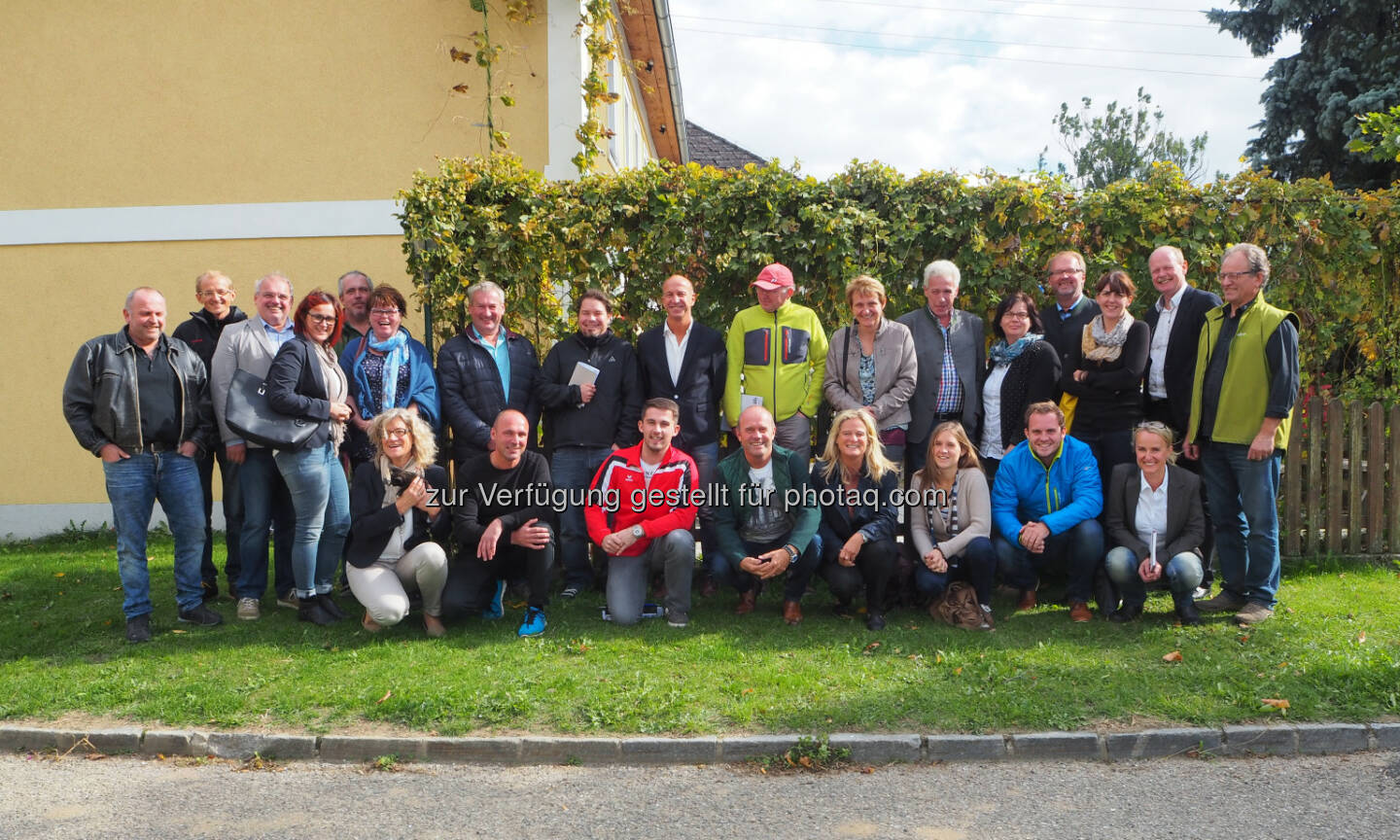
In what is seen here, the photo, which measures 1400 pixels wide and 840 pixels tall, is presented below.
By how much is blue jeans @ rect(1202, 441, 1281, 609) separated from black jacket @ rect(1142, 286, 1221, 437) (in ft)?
1.09

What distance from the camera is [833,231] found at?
730 cm

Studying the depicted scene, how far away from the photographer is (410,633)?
6.14 metres

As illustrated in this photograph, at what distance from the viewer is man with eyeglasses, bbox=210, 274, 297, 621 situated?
20.6 feet

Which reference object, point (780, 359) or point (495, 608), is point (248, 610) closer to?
point (495, 608)

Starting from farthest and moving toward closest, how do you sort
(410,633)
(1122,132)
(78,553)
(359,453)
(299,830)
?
(1122,132), (78,553), (359,453), (410,633), (299,830)

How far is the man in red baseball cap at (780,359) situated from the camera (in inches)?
263

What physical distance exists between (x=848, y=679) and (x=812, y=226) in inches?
142

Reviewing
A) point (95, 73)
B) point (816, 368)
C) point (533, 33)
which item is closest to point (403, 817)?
point (816, 368)

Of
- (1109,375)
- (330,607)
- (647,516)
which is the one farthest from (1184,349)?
(330,607)

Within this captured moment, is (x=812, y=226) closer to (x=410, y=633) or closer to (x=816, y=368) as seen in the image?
(x=816, y=368)

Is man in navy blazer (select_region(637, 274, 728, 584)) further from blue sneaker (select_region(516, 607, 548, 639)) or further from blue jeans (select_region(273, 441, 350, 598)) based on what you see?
blue jeans (select_region(273, 441, 350, 598))

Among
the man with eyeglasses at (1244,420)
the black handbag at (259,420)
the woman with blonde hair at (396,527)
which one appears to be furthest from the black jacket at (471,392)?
the man with eyeglasses at (1244,420)

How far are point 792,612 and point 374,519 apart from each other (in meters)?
2.74

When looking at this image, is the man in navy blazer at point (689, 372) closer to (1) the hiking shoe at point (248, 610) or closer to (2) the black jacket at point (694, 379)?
(2) the black jacket at point (694, 379)
